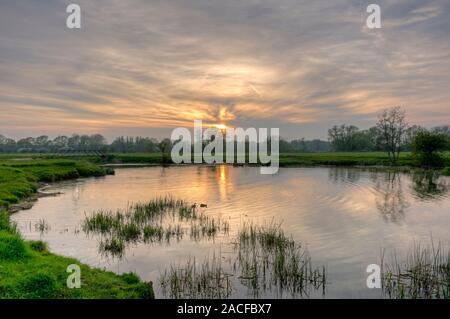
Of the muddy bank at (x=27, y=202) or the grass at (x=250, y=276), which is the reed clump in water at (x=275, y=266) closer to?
the grass at (x=250, y=276)

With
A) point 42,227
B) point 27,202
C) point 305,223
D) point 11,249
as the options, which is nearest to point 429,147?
point 305,223

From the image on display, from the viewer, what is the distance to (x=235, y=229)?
29875 mm

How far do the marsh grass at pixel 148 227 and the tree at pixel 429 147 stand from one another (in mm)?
82929

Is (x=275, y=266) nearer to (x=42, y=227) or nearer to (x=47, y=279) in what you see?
(x=47, y=279)

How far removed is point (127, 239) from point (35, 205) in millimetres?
21439

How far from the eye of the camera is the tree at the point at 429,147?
94938mm

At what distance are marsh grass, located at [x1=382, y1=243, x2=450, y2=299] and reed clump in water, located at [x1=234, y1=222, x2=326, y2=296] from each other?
325 centimetres

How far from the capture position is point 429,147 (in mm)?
98000

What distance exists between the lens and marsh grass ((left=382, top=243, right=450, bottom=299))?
16.0 meters

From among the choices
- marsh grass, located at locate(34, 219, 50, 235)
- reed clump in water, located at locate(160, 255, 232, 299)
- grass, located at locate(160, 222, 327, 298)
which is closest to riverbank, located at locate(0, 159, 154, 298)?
reed clump in water, located at locate(160, 255, 232, 299)

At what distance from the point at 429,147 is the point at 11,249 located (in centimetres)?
10508

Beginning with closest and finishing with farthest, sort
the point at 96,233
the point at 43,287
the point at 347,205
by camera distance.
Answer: the point at 43,287
the point at 96,233
the point at 347,205
